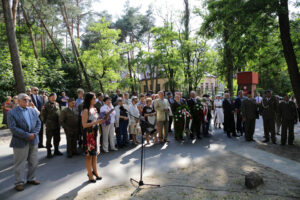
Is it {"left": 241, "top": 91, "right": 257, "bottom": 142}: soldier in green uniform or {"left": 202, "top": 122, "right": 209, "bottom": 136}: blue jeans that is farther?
{"left": 202, "top": 122, "right": 209, "bottom": 136}: blue jeans

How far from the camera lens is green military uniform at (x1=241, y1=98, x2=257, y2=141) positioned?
28.1 ft

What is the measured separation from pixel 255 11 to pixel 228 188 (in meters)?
5.51

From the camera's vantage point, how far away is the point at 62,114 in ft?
21.0

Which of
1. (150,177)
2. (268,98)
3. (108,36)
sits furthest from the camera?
(108,36)

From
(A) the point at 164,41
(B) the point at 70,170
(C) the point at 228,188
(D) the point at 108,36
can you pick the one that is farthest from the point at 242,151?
(D) the point at 108,36

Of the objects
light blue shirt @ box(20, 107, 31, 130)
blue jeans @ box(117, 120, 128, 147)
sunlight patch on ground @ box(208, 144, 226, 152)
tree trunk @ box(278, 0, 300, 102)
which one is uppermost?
tree trunk @ box(278, 0, 300, 102)

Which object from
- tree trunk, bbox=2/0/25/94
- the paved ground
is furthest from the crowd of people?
tree trunk, bbox=2/0/25/94

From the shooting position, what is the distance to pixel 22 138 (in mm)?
4305

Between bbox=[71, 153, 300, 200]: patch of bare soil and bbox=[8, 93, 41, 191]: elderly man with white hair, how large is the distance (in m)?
1.44

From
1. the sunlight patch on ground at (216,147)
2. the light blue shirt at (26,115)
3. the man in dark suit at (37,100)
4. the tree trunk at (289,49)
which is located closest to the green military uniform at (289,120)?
the tree trunk at (289,49)

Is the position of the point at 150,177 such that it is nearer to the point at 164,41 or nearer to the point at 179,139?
the point at 179,139

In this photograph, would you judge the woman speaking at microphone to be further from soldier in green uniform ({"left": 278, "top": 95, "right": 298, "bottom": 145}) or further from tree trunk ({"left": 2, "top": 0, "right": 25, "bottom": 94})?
tree trunk ({"left": 2, "top": 0, "right": 25, "bottom": 94})

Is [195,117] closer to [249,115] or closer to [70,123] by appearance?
[249,115]

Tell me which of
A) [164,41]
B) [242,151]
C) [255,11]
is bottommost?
[242,151]
